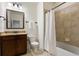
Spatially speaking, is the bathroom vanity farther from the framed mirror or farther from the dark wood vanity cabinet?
the framed mirror

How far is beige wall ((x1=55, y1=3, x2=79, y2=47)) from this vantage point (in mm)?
2193

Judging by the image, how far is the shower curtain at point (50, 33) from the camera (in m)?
2.64

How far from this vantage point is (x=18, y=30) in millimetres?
2506

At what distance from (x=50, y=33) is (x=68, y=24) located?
0.58 metres

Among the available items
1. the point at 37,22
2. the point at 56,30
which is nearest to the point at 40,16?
the point at 37,22

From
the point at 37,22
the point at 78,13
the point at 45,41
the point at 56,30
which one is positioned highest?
the point at 78,13

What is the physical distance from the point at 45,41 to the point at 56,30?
408 mm

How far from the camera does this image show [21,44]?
2674 millimetres

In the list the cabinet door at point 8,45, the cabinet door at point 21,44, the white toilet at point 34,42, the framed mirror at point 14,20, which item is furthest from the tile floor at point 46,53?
the framed mirror at point 14,20

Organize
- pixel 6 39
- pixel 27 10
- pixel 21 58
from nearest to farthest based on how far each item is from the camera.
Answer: pixel 21 58, pixel 27 10, pixel 6 39

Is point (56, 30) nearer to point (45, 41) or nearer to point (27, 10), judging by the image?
point (45, 41)

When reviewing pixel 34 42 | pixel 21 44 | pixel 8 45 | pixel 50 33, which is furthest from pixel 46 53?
pixel 8 45

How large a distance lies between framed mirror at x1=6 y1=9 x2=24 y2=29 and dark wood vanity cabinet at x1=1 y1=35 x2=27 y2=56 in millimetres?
260

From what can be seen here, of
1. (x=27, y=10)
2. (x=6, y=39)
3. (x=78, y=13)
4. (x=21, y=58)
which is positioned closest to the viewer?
(x=21, y=58)
